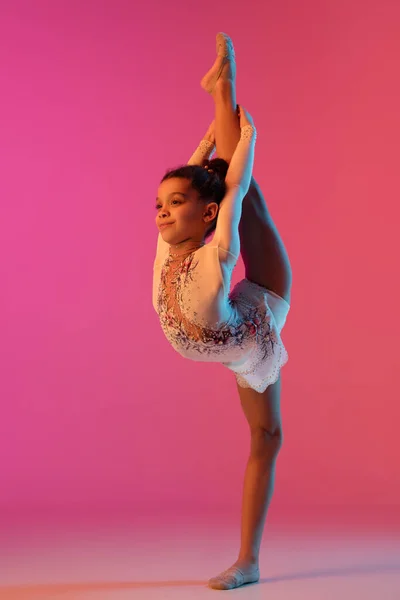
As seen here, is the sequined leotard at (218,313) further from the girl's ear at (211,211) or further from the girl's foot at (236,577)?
the girl's foot at (236,577)

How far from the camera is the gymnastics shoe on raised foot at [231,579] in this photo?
2.40m

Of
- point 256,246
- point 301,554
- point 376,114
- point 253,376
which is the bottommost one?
point 301,554

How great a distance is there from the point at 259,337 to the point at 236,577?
701 mm

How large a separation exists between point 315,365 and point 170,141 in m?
1.33

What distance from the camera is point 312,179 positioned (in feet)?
13.7

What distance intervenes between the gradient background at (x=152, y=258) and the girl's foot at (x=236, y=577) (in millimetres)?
1489

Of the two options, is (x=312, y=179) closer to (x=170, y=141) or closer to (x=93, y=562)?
(x=170, y=141)

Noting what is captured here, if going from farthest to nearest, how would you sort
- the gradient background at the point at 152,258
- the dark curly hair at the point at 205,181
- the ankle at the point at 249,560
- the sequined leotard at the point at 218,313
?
the gradient background at the point at 152,258 < the ankle at the point at 249,560 < the dark curly hair at the point at 205,181 < the sequined leotard at the point at 218,313

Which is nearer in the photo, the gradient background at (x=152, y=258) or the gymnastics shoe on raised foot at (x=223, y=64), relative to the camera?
the gymnastics shoe on raised foot at (x=223, y=64)

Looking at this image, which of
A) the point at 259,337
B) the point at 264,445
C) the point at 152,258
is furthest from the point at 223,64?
the point at 152,258

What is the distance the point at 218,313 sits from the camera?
7.50 ft

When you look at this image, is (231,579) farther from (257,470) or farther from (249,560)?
(257,470)

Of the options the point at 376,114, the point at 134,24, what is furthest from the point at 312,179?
the point at 134,24

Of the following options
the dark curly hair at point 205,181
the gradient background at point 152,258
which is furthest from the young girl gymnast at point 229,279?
the gradient background at point 152,258
